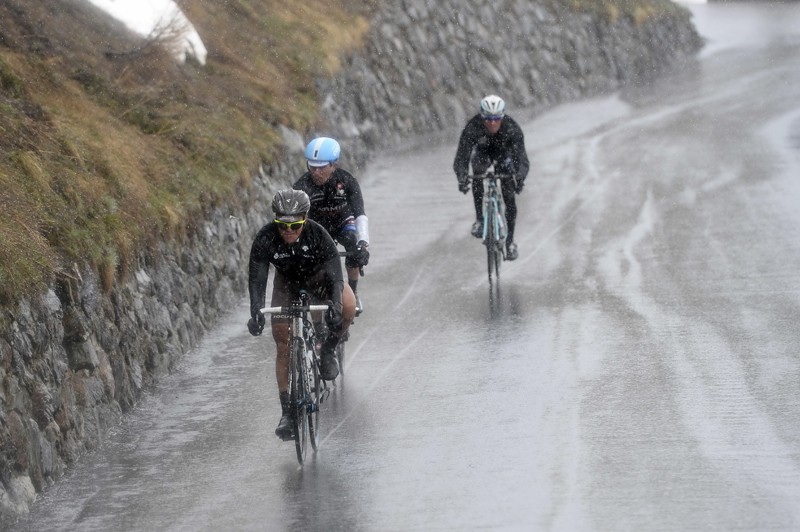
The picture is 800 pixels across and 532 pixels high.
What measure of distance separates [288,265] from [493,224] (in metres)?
6.35

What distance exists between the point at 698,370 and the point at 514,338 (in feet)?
7.26

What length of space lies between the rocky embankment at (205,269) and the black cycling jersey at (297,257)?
5.54ft

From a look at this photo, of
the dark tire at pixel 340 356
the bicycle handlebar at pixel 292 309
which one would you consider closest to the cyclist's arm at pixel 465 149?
the dark tire at pixel 340 356

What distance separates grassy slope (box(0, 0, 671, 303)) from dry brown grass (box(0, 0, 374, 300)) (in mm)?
21

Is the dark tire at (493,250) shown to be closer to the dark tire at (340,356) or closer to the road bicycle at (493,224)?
the road bicycle at (493,224)

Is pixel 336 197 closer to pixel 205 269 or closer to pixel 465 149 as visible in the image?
pixel 205 269

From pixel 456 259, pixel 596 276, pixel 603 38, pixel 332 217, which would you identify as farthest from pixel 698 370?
pixel 603 38

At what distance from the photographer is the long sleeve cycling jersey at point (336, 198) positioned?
39.5 ft

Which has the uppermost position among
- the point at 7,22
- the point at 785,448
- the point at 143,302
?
the point at 7,22

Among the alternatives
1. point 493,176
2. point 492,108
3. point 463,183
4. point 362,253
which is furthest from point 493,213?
point 362,253

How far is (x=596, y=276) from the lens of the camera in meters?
15.6

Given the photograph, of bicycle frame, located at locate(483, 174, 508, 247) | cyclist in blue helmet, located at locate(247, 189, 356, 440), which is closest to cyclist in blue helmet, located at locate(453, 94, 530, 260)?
bicycle frame, located at locate(483, 174, 508, 247)

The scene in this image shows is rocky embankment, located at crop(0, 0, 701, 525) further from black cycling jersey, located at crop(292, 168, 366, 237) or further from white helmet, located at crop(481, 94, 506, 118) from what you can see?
white helmet, located at crop(481, 94, 506, 118)

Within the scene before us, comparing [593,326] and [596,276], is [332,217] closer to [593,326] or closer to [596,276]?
[593,326]
